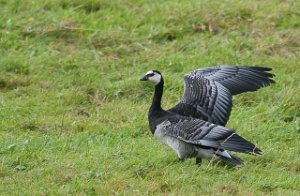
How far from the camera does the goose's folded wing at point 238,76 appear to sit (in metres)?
9.02

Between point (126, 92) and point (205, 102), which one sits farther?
point (126, 92)

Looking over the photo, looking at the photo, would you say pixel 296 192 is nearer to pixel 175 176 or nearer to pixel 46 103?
pixel 175 176

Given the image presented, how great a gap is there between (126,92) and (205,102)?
5.63ft

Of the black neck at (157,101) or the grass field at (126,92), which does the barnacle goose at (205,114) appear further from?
the grass field at (126,92)

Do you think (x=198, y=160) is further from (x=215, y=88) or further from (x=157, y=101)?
(x=215, y=88)

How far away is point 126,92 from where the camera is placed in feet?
33.7

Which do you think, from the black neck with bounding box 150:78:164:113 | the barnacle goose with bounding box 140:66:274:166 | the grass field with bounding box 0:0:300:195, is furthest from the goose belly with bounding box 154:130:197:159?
the black neck with bounding box 150:78:164:113

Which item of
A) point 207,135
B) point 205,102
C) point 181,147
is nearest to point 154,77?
point 205,102

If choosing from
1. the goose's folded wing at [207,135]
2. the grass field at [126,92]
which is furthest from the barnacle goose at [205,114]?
the grass field at [126,92]

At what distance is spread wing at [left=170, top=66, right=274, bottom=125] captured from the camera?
8695 millimetres

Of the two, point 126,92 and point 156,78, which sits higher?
point 156,78

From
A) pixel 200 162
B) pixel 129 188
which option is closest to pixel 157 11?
pixel 200 162

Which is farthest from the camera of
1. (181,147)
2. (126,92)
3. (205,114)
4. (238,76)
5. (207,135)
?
(126,92)

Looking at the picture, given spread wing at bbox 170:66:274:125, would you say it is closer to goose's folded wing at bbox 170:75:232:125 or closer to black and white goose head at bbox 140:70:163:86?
goose's folded wing at bbox 170:75:232:125
